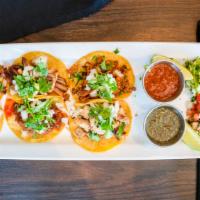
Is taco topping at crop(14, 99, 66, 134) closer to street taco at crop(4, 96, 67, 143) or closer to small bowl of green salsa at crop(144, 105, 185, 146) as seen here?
street taco at crop(4, 96, 67, 143)

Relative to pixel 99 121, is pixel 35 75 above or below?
above

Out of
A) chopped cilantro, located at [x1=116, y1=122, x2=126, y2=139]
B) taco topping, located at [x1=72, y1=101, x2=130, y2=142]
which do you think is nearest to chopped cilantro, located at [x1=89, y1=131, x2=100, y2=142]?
taco topping, located at [x1=72, y1=101, x2=130, y2=142]

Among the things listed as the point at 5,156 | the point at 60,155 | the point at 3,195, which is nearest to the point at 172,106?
the point at 60,155

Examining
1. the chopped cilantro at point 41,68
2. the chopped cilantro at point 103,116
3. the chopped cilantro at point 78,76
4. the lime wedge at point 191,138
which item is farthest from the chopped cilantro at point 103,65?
the lime wedge at point 191,138

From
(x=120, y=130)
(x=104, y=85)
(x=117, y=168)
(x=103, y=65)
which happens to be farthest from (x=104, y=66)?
(x=117, y=168)

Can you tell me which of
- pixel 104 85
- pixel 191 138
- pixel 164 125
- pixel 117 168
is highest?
pixel 104 85

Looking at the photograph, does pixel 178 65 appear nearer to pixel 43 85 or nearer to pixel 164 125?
pixel 164 125
